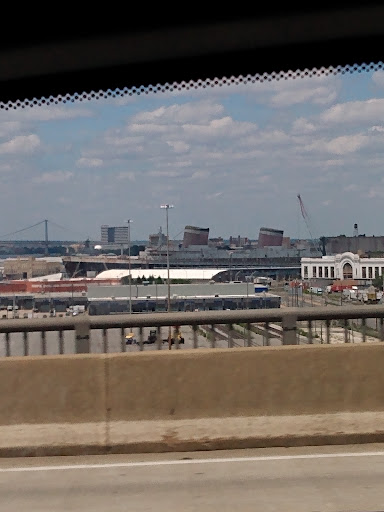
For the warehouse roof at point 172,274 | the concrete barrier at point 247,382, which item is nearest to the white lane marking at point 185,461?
the concrete barrier at point 247,382

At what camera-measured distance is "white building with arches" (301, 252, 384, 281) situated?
30.5 metres

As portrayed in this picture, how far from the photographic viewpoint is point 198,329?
887 centimetres

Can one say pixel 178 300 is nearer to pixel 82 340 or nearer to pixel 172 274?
pixel 82 340

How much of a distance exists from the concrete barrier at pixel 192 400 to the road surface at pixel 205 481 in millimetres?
166

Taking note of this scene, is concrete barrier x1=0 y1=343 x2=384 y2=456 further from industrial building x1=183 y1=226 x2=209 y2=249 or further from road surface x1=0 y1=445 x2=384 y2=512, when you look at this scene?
industrial building x1=183 y1=226 x2=209 y2=249

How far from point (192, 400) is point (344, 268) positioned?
1005 inches

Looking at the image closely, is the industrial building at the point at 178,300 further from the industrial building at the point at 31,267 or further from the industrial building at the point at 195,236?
the industrial building at the point at 195,236

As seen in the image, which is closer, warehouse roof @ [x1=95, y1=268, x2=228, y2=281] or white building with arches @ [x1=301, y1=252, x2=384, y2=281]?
warehouse roof @ [x1=95, y1=268, x2=228, y2=281]

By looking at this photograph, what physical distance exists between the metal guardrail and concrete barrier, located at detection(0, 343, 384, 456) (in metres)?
0.30

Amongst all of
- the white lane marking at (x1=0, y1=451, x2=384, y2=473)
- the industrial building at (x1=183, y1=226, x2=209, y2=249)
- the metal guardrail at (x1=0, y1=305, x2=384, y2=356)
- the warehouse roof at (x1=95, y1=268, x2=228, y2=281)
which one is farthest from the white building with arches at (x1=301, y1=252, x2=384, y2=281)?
the industrial building at (x1=183, y1=226, x2=209, y2=249)

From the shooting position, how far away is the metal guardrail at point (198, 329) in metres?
8.58

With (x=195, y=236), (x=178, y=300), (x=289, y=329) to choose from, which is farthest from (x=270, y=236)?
(x=289, y=329)

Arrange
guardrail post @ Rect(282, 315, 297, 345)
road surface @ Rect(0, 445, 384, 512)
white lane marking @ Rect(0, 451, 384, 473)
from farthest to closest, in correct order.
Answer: guardrail post @ Rect(282, 315, 297, 345) → white lane marking @ Rect(0, 451, 384, 473) → road surface @ Rect(0, 445, 384, 512)

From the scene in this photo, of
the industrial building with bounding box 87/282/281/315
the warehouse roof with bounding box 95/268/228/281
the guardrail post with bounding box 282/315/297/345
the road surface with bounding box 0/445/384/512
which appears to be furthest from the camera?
the warehouse roof with bounding box 95/268/228/281
